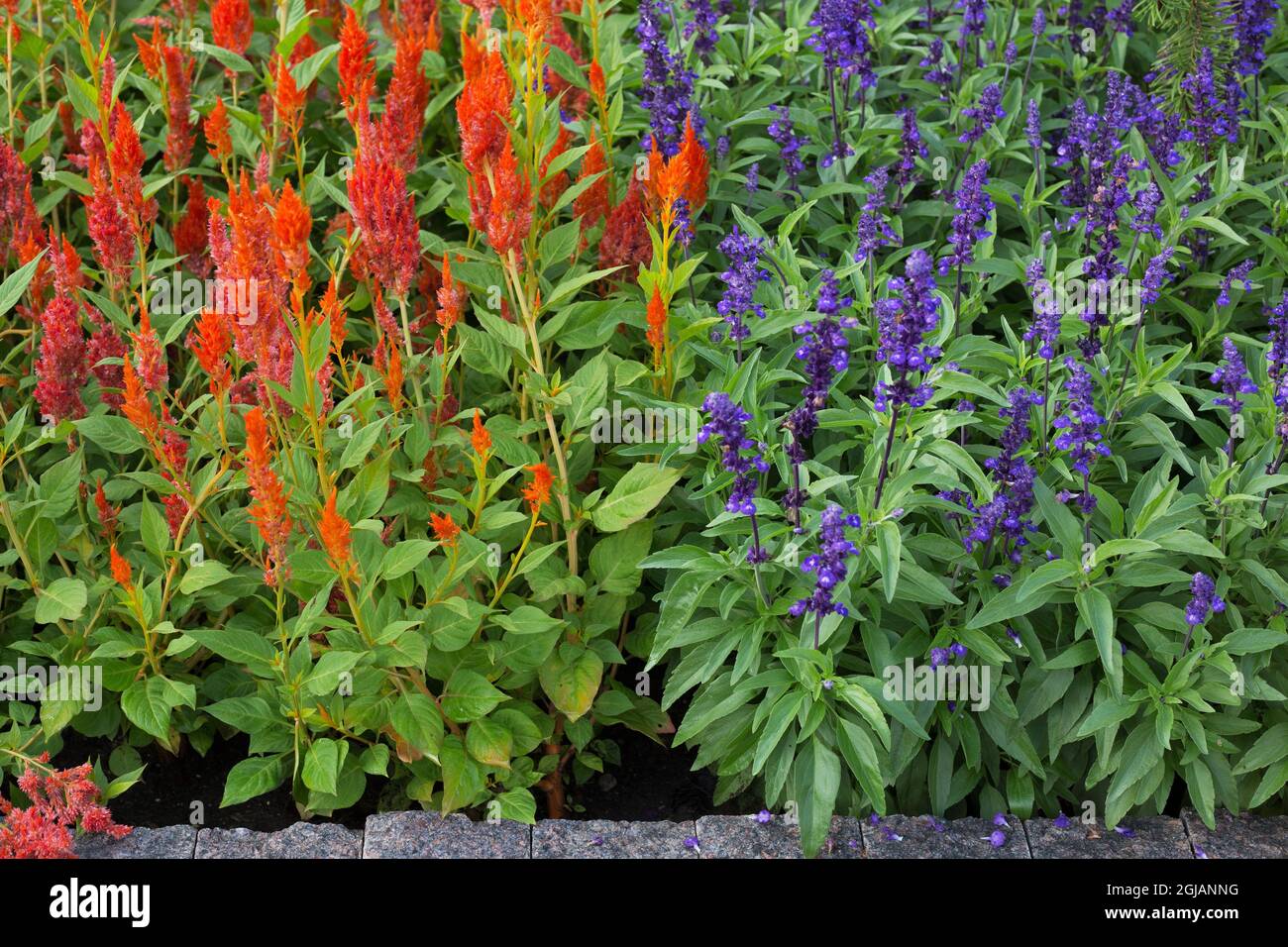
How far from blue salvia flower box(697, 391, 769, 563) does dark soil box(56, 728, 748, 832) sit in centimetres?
95

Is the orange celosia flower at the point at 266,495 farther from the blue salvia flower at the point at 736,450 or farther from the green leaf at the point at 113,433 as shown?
the blue salvia flower at the point at 736,450

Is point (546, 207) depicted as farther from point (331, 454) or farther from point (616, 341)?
point (331, 454)

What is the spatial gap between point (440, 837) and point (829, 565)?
4.21 feet

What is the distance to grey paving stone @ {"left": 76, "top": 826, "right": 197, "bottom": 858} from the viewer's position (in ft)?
12.1

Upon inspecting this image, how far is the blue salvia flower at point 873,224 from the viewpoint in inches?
163

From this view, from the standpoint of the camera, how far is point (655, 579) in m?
4.32

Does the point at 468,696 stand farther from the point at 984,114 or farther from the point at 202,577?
the point at 984,114

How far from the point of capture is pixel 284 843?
375cm

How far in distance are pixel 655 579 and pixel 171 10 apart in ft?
11.5

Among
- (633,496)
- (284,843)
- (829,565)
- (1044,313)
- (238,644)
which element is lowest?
(284,843)

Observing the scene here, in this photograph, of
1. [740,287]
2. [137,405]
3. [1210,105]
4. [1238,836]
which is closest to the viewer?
[137,405]

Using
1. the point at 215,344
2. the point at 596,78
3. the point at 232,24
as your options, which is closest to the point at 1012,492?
the point at 596,78

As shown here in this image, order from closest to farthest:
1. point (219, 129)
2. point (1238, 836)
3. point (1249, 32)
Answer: point (1238, 836)
point (219, 129)
point (1249, 32)

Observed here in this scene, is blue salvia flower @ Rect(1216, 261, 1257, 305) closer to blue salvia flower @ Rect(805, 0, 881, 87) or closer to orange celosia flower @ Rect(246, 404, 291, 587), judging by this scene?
blue salvia flower @ Rect(805, 0, 881, 87)
